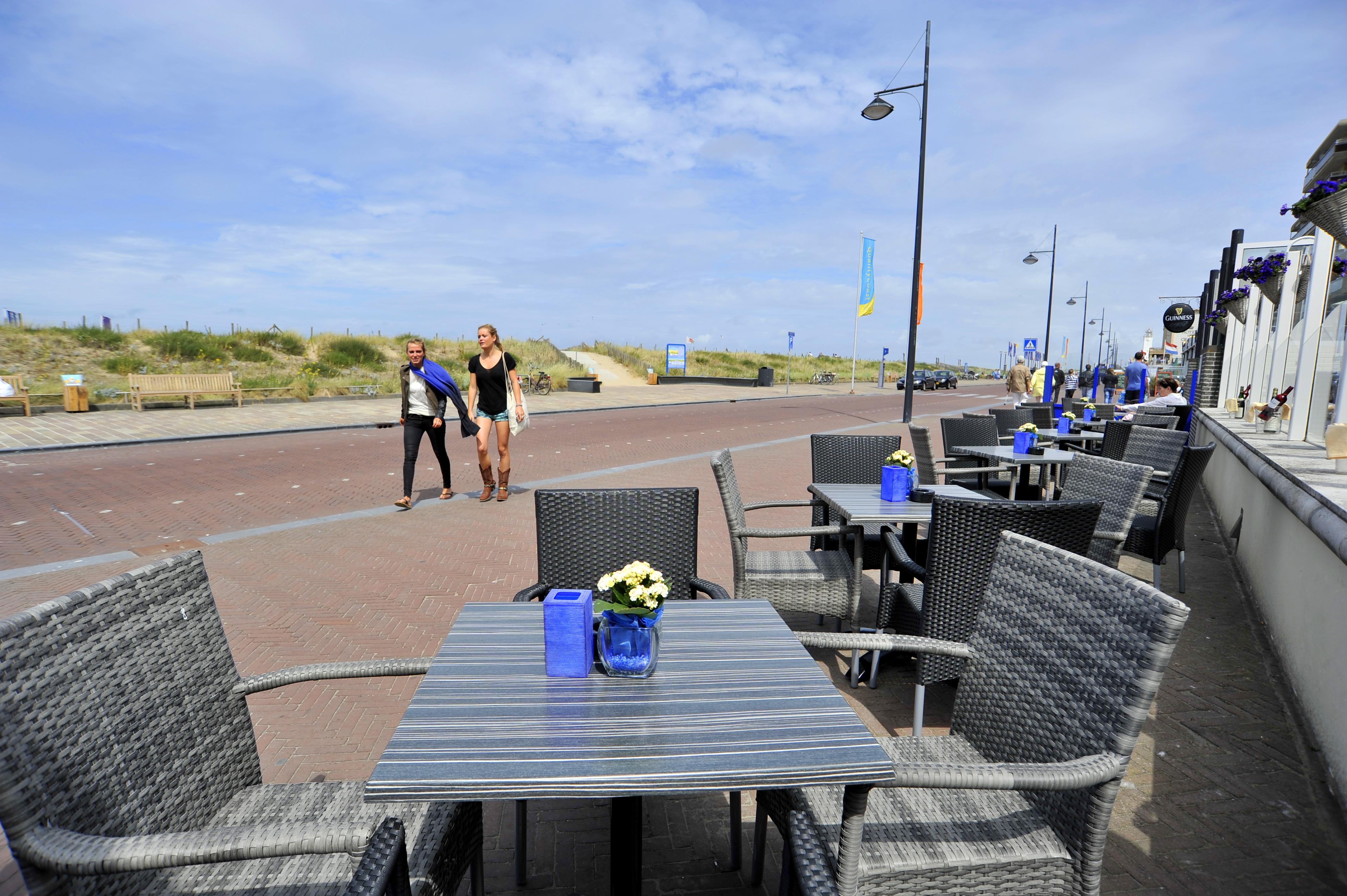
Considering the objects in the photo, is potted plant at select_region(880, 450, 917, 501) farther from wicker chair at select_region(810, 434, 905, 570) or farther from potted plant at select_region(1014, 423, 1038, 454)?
potted plant at select_region(1014, 423, 1038, 454)

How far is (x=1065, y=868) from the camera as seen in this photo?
1.65 m

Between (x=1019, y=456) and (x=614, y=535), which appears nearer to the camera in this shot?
(x=614, y=535)

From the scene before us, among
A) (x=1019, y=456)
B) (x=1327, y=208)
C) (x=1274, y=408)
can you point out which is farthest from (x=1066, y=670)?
(x=1274, y=408)

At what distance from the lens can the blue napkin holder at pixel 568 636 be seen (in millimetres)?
1726

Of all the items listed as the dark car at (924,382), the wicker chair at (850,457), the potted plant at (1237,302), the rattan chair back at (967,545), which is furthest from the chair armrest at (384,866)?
the dark car at (924,382)

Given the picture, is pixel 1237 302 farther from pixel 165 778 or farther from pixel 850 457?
pixel 165 778

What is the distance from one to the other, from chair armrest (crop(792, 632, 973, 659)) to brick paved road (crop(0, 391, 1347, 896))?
0.76m

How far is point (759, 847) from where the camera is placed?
2.19 metres

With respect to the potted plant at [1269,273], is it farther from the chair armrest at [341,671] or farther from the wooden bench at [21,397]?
the wooden bench at [21,397]

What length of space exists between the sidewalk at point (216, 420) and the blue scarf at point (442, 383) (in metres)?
3.05

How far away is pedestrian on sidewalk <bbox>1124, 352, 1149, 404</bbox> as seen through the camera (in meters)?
15.5

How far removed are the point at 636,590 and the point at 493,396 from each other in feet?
19.7

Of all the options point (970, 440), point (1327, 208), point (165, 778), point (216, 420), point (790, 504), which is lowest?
point (216, 420)

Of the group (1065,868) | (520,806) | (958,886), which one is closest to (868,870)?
(958,886)
